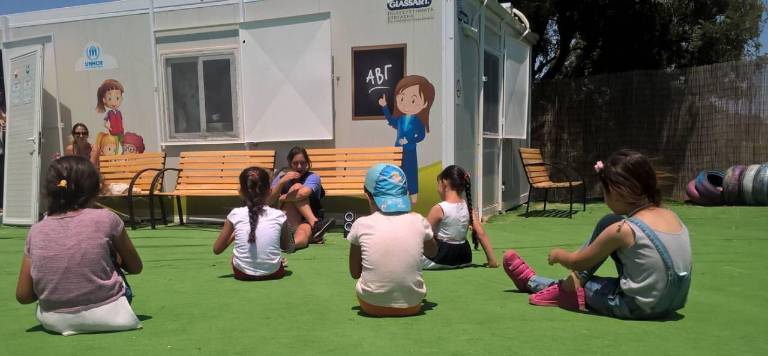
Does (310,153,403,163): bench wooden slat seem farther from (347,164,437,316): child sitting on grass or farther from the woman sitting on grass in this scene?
(347,164,437,316): child sitting on grass

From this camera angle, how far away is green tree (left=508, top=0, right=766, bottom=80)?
523 inches

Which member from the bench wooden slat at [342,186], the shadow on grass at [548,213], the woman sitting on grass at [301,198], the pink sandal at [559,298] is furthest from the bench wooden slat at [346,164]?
the pink sandal at [559,298]

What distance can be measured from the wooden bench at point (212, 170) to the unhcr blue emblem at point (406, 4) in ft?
8.33

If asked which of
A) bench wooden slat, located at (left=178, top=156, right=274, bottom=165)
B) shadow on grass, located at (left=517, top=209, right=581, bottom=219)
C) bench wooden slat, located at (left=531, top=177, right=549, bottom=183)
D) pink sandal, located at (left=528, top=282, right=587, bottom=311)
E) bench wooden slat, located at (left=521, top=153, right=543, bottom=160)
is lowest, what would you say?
shadow on grass, located at (left=517, top=209, right=581, bottom=219)

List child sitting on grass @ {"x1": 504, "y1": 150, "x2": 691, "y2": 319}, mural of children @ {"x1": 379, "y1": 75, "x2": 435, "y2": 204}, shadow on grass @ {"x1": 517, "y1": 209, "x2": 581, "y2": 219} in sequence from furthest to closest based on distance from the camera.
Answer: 1. shadow on grass @ {"x1": 517, "y1": 209, "x2": 581, "y2": 219}
2. mural of children @ {"x1": 379, "y1": 75, "x2": 435, "y2": 204}
3. child sitting on grass @ {"x1": 504, "y1": 150, "x2": 691, "y2": 319}

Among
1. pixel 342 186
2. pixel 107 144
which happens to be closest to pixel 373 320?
pixel 342 186

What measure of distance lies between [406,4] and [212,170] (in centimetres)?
353

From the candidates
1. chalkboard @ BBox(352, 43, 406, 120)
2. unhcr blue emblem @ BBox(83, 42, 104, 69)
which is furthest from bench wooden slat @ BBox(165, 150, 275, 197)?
unhcr blue emblem @ BBox(83, 42, 104, 69)

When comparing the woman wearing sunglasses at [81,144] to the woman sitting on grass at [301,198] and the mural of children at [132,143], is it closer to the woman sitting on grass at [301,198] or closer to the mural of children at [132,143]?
the mural of children at [132,143]

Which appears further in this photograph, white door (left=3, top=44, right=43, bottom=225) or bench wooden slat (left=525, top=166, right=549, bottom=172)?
bench wooden slat (left=525, top=166, right=549, bottom=172)

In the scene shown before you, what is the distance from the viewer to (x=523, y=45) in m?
10.1

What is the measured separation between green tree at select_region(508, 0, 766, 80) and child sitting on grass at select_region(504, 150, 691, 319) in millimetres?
11264

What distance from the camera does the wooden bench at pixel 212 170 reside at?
760 cm

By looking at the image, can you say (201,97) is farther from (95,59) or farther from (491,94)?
(491,94)
